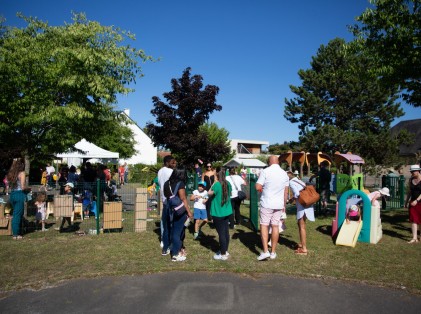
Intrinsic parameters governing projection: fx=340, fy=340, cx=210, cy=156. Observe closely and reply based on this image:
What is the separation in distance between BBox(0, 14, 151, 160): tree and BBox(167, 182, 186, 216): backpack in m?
5.29

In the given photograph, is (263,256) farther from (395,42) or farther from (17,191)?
(395,42)

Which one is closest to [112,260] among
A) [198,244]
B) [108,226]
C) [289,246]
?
[198,244]

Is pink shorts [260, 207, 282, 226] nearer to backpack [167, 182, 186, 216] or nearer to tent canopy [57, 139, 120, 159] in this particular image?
backpack [167, 182, 186, 216]

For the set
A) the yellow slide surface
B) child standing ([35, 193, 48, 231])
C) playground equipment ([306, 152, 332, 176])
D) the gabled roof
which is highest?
the gabled roof

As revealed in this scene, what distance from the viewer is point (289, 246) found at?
7.54 metres

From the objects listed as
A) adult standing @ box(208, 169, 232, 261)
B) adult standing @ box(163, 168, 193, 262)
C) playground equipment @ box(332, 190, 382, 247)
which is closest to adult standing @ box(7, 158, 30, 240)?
adult standing @ box(163, 168, 193, 262)

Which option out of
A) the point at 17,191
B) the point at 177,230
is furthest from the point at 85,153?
the point at 177,230

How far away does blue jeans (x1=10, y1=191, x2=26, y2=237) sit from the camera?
7938 mm

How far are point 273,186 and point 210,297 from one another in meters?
2.38

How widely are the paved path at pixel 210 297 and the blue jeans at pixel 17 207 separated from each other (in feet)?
12.2

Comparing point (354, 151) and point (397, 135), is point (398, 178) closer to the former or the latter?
point (354, 151)

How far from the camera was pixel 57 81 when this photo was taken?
33.6ft

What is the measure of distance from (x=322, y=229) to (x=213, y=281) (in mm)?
5177

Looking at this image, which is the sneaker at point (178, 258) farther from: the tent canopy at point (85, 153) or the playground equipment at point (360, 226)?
the tent canopy at point (85, 153)
